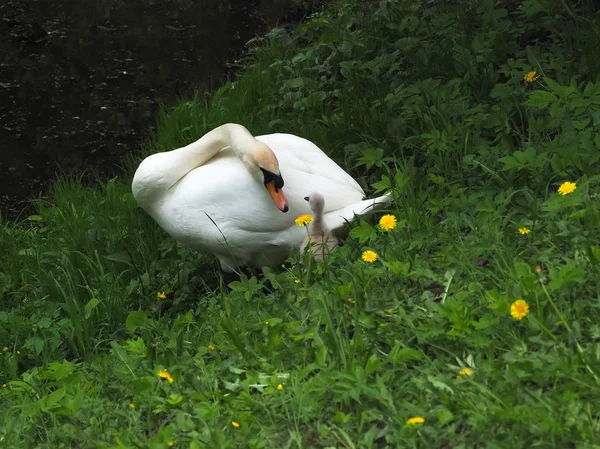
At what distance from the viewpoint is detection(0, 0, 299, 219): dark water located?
843cm

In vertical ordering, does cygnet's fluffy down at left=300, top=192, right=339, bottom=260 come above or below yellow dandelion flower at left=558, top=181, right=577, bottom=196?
below

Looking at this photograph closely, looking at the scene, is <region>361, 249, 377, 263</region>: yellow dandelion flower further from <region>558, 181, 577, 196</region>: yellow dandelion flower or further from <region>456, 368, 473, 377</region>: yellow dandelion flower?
<region>456, 368, 473, 377</region>: yellow dandelion flower

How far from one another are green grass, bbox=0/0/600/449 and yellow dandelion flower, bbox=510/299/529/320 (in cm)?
8

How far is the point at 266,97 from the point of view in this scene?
278 inches

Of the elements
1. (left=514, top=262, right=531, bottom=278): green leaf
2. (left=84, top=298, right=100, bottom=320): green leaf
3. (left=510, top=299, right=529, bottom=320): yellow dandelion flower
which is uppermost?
(left=510, top=299, right=529, bottom=320): yellow dandelion flower

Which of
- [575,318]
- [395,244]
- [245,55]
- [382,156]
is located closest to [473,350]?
[575,318]

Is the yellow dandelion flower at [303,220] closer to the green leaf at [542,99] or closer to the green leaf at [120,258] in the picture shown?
the green leaf at [542,99]

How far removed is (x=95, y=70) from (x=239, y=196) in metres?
5.58

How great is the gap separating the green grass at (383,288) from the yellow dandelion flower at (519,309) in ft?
0.25

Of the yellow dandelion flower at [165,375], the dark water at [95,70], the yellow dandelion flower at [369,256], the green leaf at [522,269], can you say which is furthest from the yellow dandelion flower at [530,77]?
the dark water at [95,70]

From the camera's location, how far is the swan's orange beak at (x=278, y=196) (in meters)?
4.47

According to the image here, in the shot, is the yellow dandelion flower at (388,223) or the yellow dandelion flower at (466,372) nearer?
the yellow dandelion flower at (466,372)

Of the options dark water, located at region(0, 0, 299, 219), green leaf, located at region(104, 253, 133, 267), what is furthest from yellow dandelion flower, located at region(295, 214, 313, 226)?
dark water, located at region(0, 0, 299, 219)

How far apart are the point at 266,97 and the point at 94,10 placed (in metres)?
5.11
